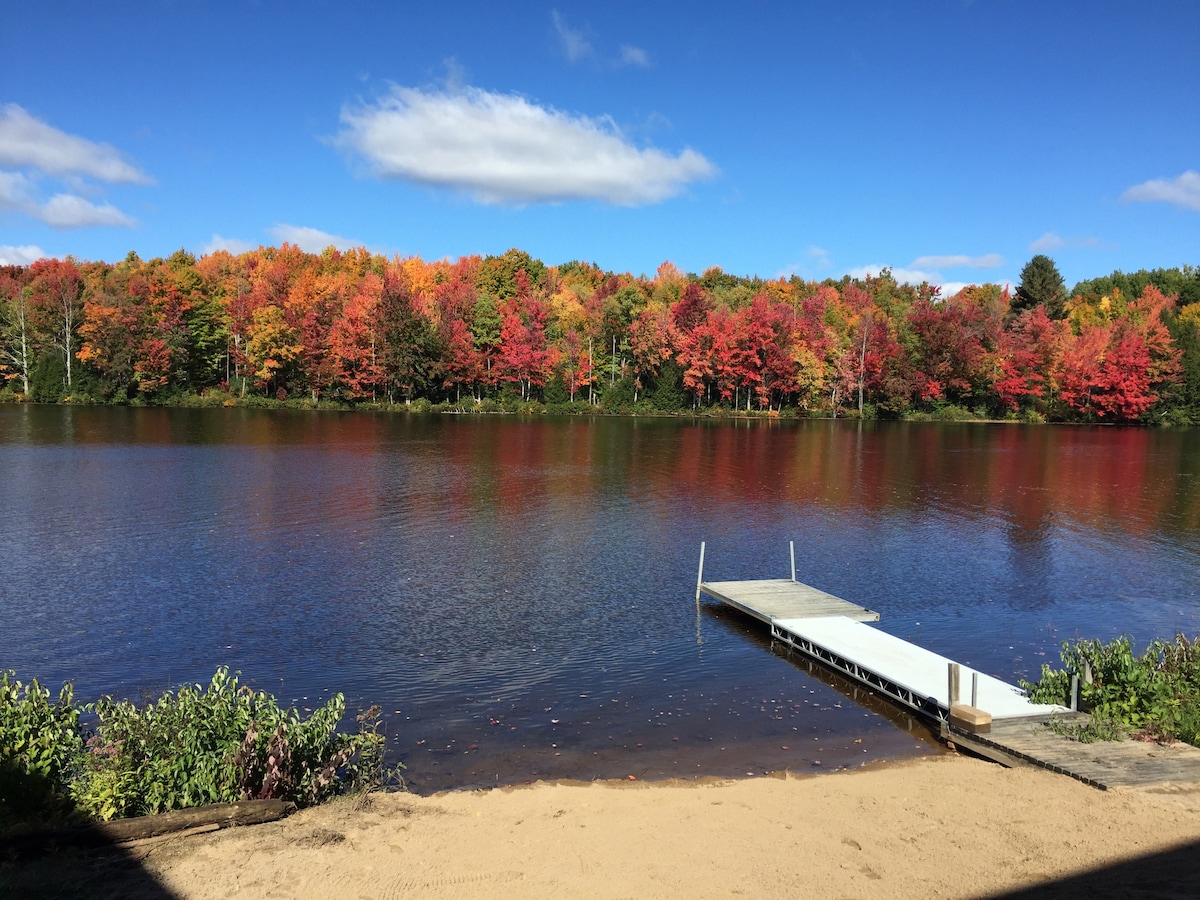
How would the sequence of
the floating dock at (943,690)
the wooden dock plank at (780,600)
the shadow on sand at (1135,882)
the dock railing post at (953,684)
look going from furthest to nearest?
the wooden dock plank at (780,600) → the dock railing post at (953,684) → the floating dock at (943,690) → the shadow on sand at (1135,882)

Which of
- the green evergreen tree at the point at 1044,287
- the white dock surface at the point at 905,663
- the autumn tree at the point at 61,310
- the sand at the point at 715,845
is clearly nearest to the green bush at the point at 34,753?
the sand at the point at 715,845

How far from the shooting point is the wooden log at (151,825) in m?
7.25

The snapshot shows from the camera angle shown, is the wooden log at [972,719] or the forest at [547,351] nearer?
the wooden log at [972,719]

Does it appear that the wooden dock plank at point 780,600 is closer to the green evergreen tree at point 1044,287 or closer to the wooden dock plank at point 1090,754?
the wooden dock plank at point 1090,754

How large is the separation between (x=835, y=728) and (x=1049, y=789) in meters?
3.22

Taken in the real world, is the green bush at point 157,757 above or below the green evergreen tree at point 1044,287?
below

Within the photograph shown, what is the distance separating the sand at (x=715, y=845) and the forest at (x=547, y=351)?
7288 cm

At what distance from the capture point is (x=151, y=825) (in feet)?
24.9

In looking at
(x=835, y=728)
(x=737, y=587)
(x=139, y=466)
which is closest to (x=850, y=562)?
(x=737, y=587)

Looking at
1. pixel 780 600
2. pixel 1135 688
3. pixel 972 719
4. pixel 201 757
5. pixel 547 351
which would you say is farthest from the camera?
pixel 547 351

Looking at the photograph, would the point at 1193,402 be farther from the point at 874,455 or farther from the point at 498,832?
the point at 498,832

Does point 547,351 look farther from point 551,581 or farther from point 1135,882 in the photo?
point 1135,882

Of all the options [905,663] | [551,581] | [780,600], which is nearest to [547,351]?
[551,581]

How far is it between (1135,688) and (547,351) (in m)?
75.4
